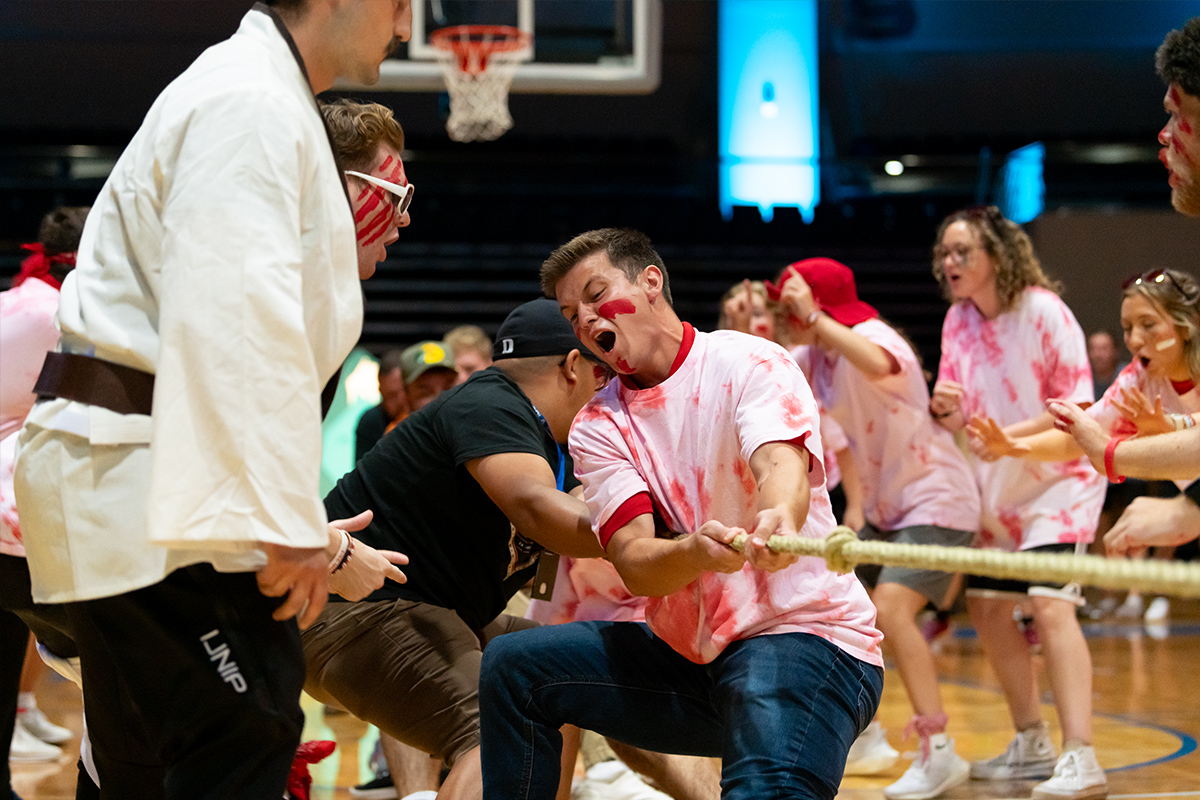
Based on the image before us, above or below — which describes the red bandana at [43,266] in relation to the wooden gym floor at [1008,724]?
above

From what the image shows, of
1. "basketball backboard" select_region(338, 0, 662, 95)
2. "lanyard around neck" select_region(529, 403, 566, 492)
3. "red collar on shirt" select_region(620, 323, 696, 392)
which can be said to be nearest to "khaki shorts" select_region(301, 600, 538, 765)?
"lanyard around neck" select_region(529, 403, 566, 492)

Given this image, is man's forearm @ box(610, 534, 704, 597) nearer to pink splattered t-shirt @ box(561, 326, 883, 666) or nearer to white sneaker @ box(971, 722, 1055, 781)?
pink splattered t-shirt @ box(561, 326, 883, 666)

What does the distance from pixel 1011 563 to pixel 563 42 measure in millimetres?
6819

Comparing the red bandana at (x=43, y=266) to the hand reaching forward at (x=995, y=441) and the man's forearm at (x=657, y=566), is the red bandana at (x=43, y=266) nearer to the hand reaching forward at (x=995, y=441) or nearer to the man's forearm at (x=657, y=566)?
the man's forearm at (x=657, y=566)

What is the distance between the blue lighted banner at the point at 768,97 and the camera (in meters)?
13.1

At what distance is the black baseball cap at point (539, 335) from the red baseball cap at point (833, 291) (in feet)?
5.70

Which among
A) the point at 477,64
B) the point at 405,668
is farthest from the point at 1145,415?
the point at 477,64

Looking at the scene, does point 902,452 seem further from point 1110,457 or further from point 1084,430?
point 1110,457

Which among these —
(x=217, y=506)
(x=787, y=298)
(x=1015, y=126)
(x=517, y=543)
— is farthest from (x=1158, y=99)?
(x=217, y=506)

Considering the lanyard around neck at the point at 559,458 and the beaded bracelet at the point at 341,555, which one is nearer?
the beaded bracelet at the point at 341,555

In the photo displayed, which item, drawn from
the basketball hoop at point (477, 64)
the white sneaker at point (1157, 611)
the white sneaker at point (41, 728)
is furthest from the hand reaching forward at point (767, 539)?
the white sneaker at point (1157, 611)

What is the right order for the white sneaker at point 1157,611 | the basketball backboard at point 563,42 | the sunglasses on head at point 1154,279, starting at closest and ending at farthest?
the sunglasses on head at point 1154,279, the basketball backboard at point 563,42, the white sneaker at point 1157,611

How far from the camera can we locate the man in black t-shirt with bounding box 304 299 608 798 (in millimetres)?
2604

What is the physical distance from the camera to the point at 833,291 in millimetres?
4488
